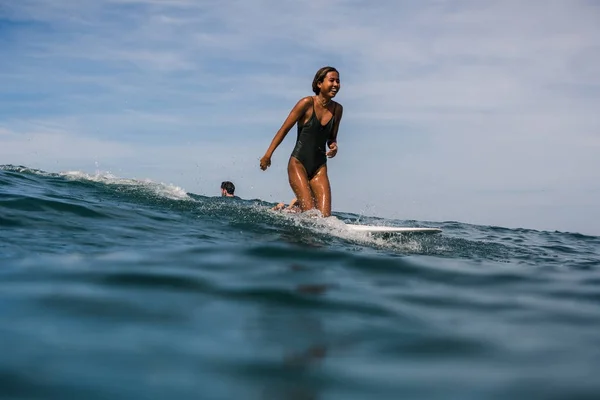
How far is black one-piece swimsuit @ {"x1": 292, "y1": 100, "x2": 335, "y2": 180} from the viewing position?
8984 mm

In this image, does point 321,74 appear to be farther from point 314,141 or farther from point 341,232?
point 341,232

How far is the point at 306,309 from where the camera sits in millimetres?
3805

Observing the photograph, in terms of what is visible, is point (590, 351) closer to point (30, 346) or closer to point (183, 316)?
point (183, 316)

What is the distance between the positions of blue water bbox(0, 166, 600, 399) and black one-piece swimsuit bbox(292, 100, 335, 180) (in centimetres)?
235

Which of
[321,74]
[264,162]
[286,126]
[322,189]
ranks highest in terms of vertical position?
[321,74]

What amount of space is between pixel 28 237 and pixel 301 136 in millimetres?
4327

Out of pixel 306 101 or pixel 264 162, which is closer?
pixel 306 101

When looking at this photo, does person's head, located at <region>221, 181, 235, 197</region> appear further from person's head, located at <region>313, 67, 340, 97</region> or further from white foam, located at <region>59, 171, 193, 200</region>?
person's head, located at <region>313, 67, 340, 97</region>

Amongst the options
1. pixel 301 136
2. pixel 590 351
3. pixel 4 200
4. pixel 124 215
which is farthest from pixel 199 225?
pixel 590 351

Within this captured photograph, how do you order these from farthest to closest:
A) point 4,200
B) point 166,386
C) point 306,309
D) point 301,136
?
point 301,136 → point 4,200 → point 306,309 → point 166,386

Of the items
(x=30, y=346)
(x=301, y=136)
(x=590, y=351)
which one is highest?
(x=301, y=136)

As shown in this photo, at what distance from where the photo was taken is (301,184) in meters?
9.02

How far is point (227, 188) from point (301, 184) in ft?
27.0

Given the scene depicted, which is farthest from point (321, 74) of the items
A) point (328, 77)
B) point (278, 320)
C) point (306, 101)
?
point (278, 320)
